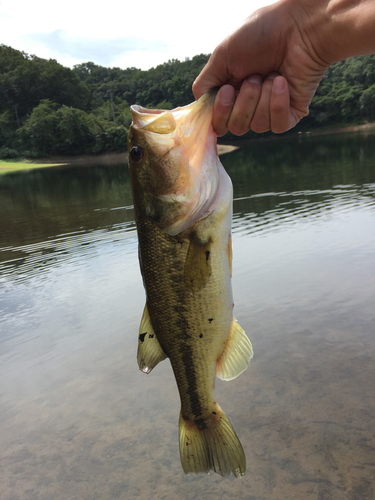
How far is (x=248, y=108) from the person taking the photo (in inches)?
97.4

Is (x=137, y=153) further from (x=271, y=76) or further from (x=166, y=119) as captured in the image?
(x=271, y=76)

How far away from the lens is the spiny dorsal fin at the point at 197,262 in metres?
2.15

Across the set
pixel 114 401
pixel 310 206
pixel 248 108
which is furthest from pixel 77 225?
pixel 248 108

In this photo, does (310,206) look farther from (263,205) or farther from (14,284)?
(14,284)

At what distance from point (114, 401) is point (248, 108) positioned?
14.1 feet

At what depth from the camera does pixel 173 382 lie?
219 inches

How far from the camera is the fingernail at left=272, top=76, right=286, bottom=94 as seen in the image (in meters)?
2.40

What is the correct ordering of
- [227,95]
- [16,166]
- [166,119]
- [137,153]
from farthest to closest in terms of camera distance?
[16,166] < [227,95] < [137,153] < [166,119]

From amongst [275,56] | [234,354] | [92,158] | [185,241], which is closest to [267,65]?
[275,56]

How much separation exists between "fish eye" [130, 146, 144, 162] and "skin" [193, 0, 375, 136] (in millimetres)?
514

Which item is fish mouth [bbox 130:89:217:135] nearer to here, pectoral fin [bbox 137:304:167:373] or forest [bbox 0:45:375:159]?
pectoral fin [bbox 137:304:167:373]

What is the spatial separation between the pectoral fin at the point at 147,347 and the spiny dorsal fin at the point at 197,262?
438mm

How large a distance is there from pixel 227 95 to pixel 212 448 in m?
2.14

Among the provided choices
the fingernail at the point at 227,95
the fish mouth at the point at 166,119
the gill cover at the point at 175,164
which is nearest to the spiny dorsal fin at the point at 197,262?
the gill cover at the point at 175,164
